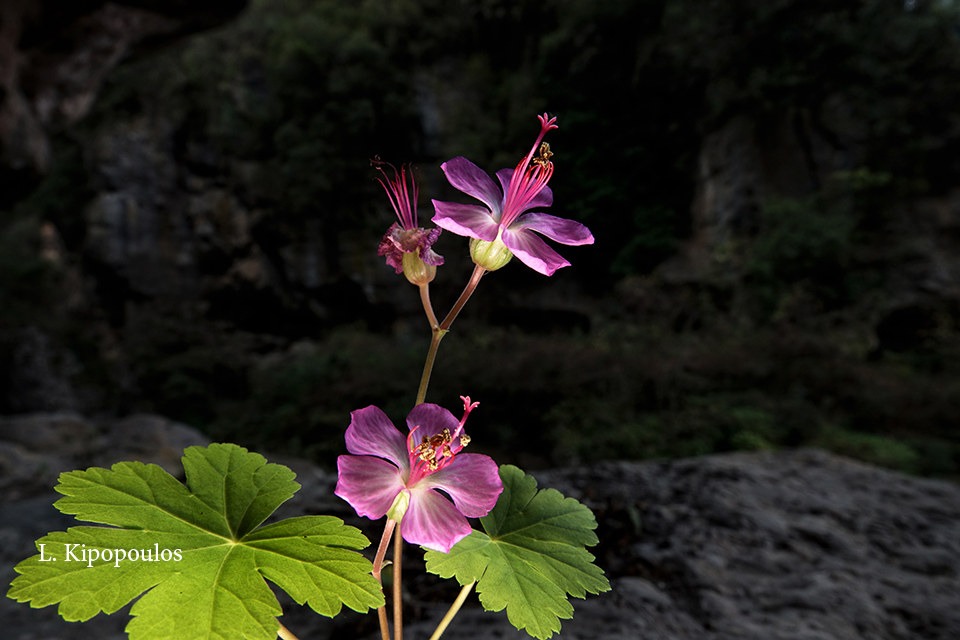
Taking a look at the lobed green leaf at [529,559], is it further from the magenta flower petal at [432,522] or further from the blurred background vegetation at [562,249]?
the blurred background vegetation at [562,249]

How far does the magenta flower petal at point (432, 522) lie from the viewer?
15.3 inches

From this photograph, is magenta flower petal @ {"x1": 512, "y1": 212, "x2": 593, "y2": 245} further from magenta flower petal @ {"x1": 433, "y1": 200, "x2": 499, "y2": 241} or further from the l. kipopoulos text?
the l. kipopoulos text

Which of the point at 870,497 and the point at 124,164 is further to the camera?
the point at 124,164

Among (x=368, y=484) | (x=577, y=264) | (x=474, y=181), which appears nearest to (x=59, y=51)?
(x=577, y=264)

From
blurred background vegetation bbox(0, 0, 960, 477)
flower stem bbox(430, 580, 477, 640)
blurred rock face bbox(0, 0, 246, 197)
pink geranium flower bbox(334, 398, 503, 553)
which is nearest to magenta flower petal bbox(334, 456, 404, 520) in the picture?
pink geranium flower bbox(334, 398, 503, 553)

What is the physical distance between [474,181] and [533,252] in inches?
3.5

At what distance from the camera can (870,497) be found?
6.36ft

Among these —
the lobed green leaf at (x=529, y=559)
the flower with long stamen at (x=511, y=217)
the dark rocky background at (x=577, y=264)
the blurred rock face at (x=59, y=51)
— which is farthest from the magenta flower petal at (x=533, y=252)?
the blurred rock face at (x=59, y=51)

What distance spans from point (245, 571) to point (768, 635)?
1.08 meters

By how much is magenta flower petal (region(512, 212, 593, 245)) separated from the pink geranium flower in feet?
0.57

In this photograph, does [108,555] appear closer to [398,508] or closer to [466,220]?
[398,508]

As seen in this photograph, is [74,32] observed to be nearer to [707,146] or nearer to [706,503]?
[706,503]

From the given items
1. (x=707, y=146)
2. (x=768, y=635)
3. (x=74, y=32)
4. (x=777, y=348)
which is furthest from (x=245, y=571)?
(x=707, y=146)

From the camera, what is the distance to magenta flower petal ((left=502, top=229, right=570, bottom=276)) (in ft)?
1.39
